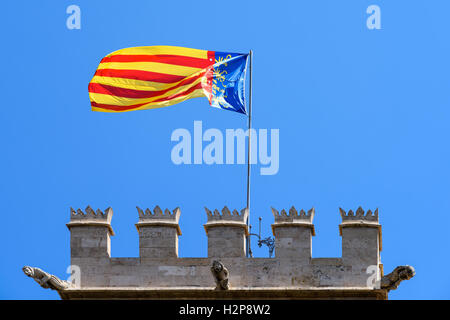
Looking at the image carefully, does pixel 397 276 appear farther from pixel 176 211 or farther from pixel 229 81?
pixel 229 81

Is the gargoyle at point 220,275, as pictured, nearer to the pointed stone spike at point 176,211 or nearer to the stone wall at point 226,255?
the stone wall at point 226,255

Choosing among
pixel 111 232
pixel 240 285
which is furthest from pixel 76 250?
pixel 240 285

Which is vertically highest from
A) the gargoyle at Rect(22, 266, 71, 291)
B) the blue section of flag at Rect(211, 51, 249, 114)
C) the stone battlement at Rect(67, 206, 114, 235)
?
the blue section of flag at Rect(211, 51, 249, 114)

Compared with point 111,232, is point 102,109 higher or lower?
higher

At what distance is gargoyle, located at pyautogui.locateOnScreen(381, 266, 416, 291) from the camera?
60812mm

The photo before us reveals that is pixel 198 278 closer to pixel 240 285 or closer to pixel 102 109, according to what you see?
pixel 240 285

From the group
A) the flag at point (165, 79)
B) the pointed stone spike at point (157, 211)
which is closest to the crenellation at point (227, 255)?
the pointed stone spike at point (157, 211)

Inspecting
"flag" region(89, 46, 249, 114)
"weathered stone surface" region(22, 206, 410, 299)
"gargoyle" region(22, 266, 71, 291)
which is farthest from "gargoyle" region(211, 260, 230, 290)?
"flag" region(89, 46, 249, 114)

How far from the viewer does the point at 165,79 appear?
6888 cm

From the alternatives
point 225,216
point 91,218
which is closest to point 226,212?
point 225,216

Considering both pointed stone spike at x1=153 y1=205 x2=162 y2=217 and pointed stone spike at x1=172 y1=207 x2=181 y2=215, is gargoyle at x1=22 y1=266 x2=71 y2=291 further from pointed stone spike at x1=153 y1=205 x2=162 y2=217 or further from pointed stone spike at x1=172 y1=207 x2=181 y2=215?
pointed stone spike at x1=172 y1=207 x2=181 y2=215
